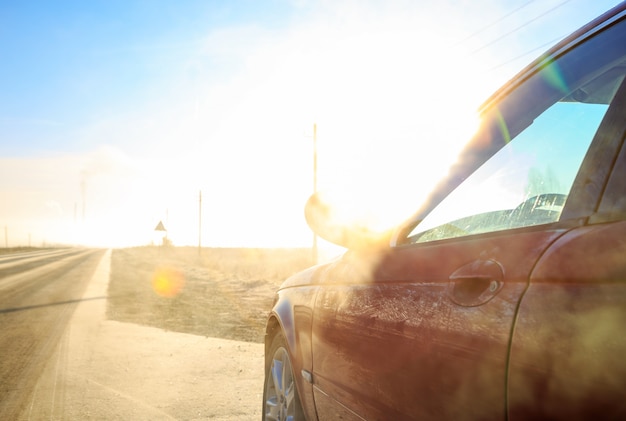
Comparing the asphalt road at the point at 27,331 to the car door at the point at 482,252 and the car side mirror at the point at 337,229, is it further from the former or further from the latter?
Result: the car door at the point at 482,252

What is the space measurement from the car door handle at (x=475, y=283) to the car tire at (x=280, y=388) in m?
1.85

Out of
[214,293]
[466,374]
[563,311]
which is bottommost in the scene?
[214,293]

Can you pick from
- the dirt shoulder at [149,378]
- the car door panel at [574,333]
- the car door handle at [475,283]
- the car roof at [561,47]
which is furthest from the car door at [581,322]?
the dirt shoulder at [149,378]

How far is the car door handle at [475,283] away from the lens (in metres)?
1.46

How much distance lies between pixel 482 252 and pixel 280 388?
2311 mm

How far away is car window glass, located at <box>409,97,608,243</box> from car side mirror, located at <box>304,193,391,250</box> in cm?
30

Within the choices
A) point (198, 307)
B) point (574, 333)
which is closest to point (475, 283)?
point (574, 333)

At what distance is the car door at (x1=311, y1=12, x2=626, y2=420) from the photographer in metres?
1.42

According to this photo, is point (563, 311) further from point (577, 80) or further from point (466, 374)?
point (577, 80)

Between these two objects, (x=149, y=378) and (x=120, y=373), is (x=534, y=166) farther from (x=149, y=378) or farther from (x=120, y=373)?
(x=120, y=373)

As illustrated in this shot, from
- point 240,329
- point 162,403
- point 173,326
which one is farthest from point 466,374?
point 173,326

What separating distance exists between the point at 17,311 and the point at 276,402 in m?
9.86

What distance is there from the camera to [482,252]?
5.24ft

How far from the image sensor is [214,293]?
57.5 ft
